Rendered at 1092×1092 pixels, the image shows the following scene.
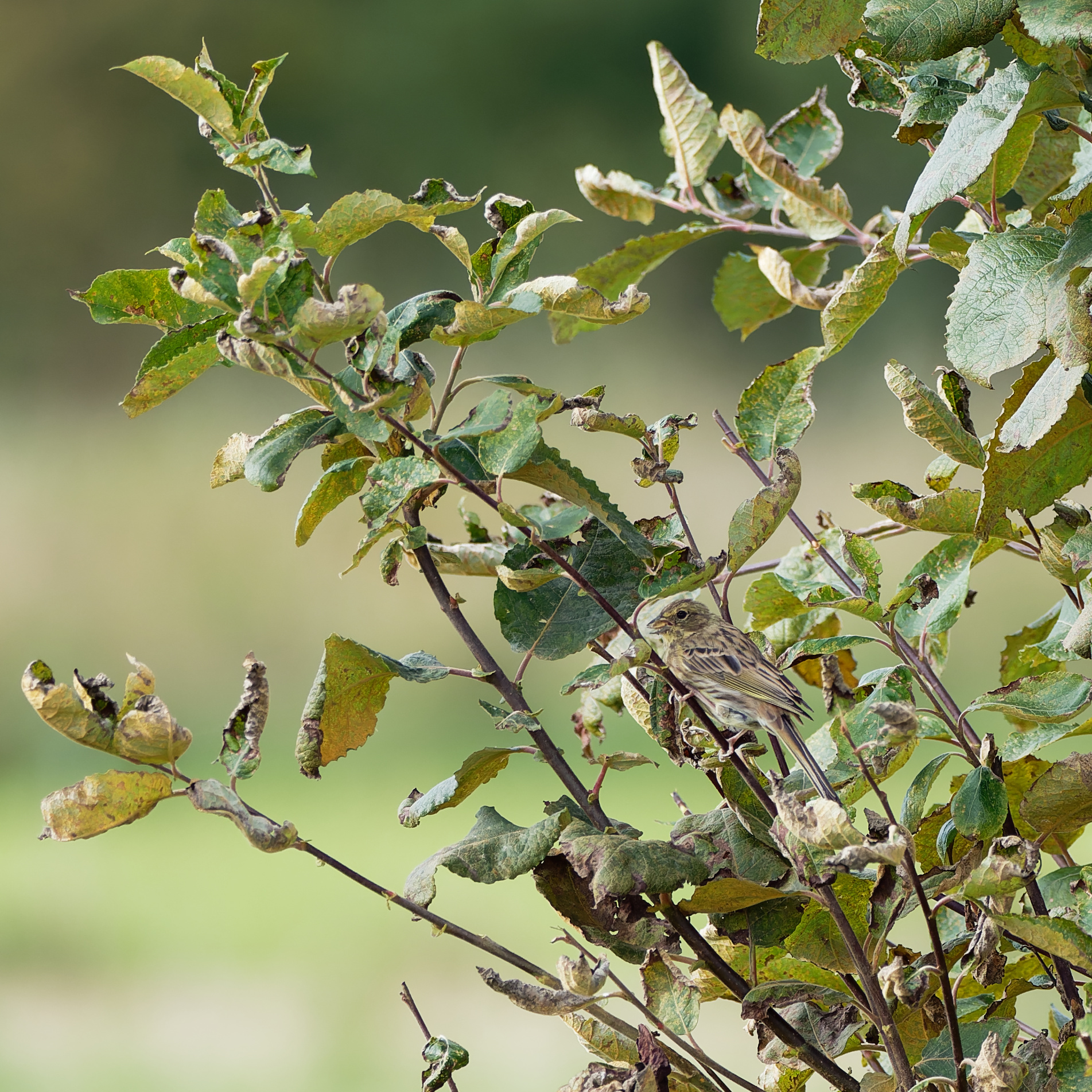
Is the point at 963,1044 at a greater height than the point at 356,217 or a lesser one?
lesser

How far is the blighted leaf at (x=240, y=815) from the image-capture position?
19 cm

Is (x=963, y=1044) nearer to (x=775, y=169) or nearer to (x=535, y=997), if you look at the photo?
(x=535, y=997)

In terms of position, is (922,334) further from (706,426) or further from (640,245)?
(640,245)

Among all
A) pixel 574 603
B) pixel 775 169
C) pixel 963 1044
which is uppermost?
pixel 775 169

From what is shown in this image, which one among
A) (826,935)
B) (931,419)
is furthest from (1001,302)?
(826,935)

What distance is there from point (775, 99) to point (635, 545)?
7.11 ft

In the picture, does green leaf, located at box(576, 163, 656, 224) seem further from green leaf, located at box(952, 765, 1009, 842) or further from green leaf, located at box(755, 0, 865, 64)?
green leaf, located at box(952, 765, 1009, 842)

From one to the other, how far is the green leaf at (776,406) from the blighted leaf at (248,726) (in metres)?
0.12

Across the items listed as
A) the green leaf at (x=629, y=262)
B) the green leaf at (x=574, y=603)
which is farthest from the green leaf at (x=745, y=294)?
the green leaf at (x=574, y=603)

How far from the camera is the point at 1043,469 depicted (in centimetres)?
23

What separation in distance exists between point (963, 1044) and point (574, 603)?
0.12 metres

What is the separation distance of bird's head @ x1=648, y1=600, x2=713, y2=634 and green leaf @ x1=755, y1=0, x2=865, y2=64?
0.12 m

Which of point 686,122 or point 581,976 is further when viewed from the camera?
point 686,122

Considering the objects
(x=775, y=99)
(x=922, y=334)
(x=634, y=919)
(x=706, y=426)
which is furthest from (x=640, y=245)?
(x=775, y=99)
